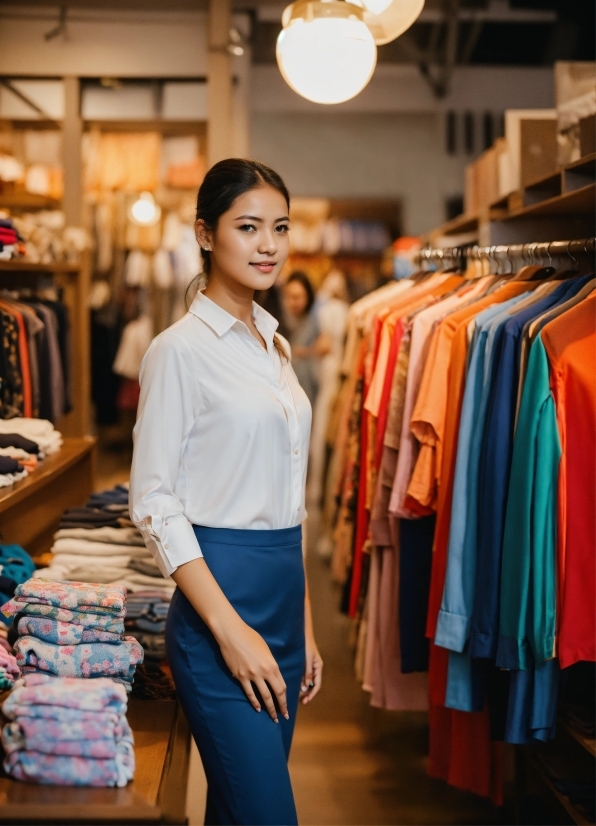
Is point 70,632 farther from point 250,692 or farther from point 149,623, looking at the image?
point 149,623

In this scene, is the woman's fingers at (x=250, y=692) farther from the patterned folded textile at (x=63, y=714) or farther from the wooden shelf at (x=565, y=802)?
the wooden shelf at (x=565, y=802)

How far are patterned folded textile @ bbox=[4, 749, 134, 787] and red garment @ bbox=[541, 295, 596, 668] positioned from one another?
3.38 feet

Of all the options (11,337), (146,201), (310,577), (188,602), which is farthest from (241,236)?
(146,201)

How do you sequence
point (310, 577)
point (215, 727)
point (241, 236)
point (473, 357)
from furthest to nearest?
point (310, 577) < point (473, 357) < point (241, 236) < point (215, 727)

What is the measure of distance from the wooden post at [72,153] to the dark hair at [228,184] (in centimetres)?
432

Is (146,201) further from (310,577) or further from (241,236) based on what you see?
(241,236)

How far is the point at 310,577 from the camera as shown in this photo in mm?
5805

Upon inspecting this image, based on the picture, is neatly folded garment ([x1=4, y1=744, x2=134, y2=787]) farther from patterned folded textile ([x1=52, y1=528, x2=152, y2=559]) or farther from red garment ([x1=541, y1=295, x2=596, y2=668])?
patterned folded textile ([x1=52, y1=528, x2=152, y2=559])

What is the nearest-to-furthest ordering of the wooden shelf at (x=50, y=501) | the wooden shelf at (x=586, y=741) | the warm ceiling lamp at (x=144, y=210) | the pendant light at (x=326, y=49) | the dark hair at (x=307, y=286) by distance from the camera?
the wooden shelf at (x=586, y=741), the pendant light at (x=326, y=49), the wooden shelf at (x=50, y=501), the warm ceiling lamp at (x=144, y=210), the dark hair at (x=307, y=286)

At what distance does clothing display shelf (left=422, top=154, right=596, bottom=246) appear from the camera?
254 centimetres

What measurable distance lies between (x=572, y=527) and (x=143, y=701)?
1.02 meters

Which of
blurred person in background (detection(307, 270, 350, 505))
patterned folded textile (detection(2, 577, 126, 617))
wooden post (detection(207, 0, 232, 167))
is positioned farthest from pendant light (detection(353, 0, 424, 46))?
blurred person in background (detection(307, 270, 350, 505))

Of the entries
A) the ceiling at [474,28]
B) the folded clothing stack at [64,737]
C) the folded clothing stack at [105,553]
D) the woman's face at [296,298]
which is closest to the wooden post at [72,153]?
the ceiling at [474,28]

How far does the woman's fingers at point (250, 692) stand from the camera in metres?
1.64
